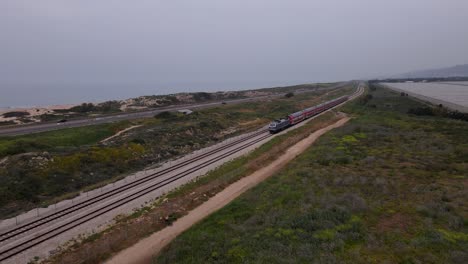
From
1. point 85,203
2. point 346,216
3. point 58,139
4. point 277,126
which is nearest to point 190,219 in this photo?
point 85,203

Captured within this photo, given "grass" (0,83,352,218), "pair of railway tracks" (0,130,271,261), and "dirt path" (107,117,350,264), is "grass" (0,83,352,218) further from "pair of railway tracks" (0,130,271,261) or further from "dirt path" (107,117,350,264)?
"dirt path" (107,117,350,264)

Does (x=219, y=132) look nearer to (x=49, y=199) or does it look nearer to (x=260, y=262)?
(x=49, y=199)

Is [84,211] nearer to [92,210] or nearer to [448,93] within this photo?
[92,210]

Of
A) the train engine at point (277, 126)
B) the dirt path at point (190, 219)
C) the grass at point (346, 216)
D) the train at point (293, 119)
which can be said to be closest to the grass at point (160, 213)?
the dirt path at point (190, 219)

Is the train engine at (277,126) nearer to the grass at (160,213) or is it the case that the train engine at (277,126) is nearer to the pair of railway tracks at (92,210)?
the pair of railway tracks at (92,210)

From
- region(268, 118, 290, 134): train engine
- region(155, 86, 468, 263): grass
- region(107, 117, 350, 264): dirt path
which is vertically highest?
region(268, 118, 290, 134): train engine

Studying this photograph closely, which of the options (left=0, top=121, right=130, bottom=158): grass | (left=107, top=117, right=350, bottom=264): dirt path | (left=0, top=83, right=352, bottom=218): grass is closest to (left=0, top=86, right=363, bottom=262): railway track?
(left=0, top=83, right=352, bottom=218): grass
